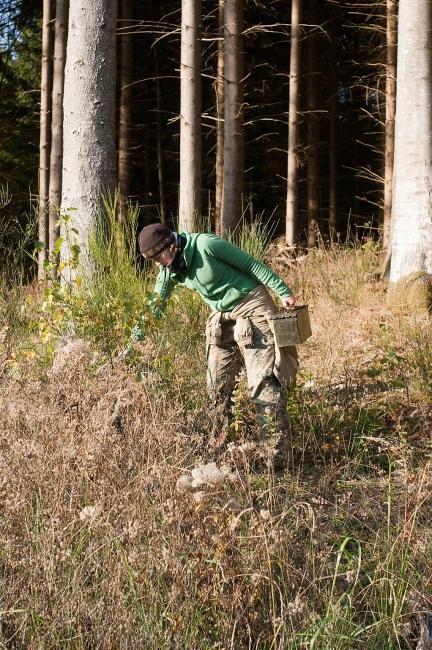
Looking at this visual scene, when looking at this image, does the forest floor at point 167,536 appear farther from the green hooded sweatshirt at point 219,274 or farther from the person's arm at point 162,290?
the green hooded sweatshirt at point 219,274

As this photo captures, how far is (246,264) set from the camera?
544 cm

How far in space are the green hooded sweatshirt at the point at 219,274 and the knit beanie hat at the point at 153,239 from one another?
23cm

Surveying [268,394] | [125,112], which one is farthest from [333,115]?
[268,394]

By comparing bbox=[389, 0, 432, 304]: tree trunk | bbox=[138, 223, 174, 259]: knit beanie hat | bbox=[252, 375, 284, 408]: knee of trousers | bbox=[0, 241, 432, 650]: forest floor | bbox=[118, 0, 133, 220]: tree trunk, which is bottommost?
bbox=[0, 241, 432, 650]: forest floor

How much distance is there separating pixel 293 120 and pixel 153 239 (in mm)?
10218

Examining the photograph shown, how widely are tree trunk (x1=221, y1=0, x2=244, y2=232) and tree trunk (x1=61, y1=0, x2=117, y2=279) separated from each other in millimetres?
5820

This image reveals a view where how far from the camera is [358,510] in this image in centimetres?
427

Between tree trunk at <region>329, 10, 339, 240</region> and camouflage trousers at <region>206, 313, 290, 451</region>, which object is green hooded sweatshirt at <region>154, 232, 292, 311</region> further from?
tree trunk at <region>329, 10, 339, 240</region>

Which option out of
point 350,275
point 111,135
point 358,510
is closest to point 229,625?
point 358,510

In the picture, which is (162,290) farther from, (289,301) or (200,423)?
(200,423)

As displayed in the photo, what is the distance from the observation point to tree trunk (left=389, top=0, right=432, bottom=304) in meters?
8.56

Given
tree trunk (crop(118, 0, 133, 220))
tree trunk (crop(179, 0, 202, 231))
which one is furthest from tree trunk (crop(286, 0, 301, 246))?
tree trunk (crop(118, 0, 133, 220))

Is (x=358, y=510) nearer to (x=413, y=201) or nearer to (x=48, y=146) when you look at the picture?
(x=413, y=201)

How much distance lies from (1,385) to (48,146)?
42.0ft
